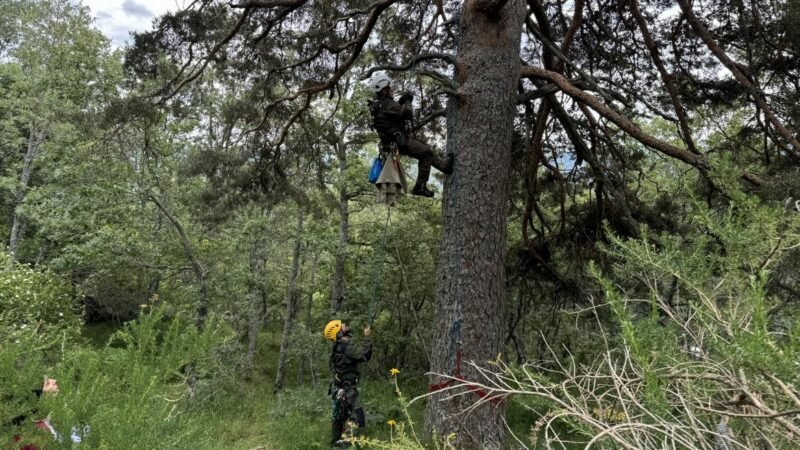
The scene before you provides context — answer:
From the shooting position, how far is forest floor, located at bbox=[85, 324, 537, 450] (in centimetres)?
669

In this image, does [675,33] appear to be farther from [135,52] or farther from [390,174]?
[135,52]

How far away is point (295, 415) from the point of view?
7898 millimetres

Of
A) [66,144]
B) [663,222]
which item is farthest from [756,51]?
[66,144]

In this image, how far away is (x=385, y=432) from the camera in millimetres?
6676

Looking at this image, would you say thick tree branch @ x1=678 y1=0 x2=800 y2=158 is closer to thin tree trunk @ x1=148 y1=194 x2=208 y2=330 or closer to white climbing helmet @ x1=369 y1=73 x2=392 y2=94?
white climbing helmet @ x1=369 y1=73 x2=392 y2=94

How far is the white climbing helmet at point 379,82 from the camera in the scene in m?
3.92

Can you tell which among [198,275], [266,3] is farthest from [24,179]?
[266,3]

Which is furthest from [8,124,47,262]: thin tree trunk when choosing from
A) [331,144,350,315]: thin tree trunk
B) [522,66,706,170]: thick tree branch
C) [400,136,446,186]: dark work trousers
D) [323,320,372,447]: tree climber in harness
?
[522,66,706,170]: thick tree branch

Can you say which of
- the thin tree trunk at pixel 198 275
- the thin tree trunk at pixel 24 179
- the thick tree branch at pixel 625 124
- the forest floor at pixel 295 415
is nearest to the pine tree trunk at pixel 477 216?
the thick tree branch at pixel 625 124

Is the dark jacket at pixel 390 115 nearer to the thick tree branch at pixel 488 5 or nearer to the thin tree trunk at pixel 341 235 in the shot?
the thick tree branch at pixel 488 5

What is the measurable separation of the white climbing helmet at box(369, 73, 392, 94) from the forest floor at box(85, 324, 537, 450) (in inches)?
131

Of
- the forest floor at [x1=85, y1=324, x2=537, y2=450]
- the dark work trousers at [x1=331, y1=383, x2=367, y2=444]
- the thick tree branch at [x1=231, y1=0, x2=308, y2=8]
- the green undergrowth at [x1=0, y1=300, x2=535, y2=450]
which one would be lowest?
the forest floor at [x1=85, y1=324, x2=537, y2=450]

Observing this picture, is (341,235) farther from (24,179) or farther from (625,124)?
(24,179)

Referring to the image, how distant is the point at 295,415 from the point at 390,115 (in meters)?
5.80
